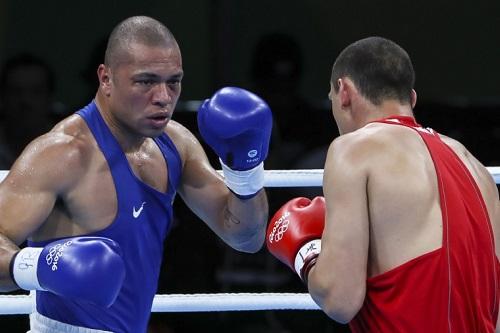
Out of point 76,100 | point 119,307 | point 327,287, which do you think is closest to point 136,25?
point 119,307

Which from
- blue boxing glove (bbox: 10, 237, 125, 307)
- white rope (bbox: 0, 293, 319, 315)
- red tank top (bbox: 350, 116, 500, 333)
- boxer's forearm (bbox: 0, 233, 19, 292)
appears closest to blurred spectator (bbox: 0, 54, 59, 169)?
white rope (bbox: 0, 293, 319, 315)

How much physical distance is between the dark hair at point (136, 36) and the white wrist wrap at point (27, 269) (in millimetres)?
622

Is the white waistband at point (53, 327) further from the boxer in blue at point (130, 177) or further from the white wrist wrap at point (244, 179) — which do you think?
the white wrist wrap at point (244, 179)

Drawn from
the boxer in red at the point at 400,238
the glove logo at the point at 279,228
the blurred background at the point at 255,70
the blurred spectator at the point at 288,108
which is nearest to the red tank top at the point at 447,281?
the boxer in red at the point at 400,238

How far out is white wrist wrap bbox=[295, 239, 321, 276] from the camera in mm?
2350

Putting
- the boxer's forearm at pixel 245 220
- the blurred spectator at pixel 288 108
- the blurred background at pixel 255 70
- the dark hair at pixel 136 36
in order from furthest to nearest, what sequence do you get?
the blurred spectator at pixel 288 108 < the blurred background at pixel 255 70 < the boxer's forearm at pixel 245 220 < the dark hair at pixel 136 36

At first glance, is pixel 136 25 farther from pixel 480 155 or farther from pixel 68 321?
pixel 480 155

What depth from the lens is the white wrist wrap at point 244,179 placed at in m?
A: 2.71

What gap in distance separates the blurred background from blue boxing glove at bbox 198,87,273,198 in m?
1.87

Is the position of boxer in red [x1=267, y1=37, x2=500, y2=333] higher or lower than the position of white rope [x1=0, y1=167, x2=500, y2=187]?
higher

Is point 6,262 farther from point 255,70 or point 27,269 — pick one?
point 255,70

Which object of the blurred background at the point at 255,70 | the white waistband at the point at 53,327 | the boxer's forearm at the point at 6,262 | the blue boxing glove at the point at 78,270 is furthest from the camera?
the blurred background at the point at 255,70

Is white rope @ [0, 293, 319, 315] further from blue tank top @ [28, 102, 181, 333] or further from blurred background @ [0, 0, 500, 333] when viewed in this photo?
blurred background @ [0, 0, 500, 333]

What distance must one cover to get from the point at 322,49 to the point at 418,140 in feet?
14.7
